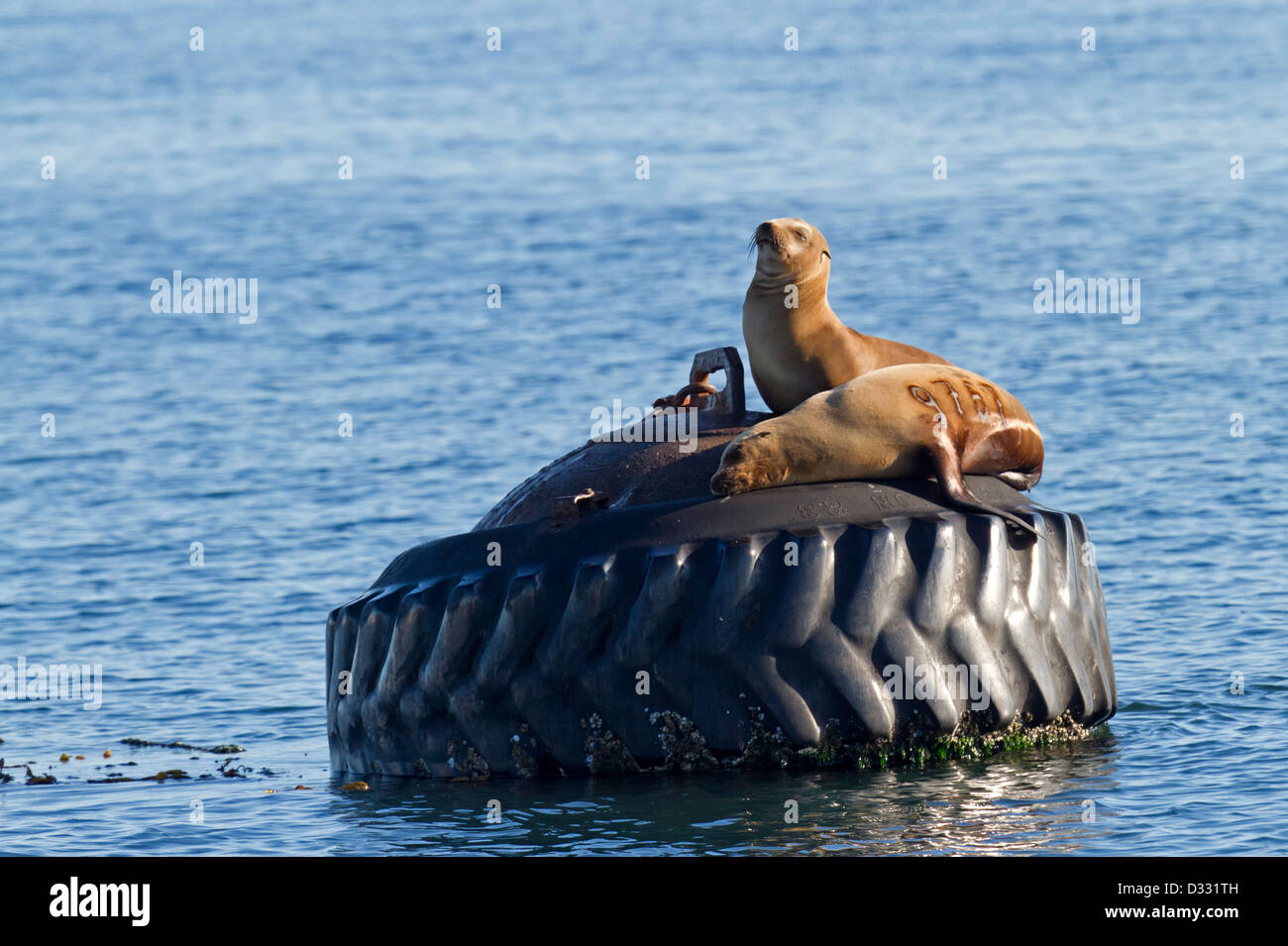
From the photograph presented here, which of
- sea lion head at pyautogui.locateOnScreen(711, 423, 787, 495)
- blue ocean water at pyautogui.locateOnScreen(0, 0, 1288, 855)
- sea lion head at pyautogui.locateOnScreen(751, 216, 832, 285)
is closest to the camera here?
sea lion head at pyautogui.locateOnScreen(711, 423, 787, 495)

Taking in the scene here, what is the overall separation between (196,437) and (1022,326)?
990 cm

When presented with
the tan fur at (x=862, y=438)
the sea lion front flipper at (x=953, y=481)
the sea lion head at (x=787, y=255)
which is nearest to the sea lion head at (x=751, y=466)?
the tan fur at (x=862, y=438)

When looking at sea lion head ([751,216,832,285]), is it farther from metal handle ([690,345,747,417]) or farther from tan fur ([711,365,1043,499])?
tan fur ([711,365,1043,499])

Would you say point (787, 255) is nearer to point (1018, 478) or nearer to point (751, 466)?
point (751, 466)

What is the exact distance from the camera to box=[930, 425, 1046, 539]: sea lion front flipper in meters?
8.16

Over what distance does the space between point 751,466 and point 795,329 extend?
98 cm

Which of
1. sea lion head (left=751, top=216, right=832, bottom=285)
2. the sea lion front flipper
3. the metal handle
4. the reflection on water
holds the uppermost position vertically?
sea lion head (left=751, top=216, right=832, bottom=285)

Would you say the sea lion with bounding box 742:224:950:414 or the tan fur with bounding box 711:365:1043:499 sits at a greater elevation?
the sea lion with bounding box 742:224:950:414

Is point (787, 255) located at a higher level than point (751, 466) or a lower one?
higher

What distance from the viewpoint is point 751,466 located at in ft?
26.9

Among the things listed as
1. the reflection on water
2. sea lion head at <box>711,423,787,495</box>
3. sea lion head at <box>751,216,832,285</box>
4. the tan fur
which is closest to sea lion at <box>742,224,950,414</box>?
sea lion head at <box>751,216,832,285</box>

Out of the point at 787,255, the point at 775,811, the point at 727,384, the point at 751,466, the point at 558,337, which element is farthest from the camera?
the point at 558,337

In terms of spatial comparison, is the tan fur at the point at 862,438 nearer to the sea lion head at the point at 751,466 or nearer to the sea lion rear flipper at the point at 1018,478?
the sea lion head at the point at 751,466

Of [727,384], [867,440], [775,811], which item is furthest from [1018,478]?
[775,811]
